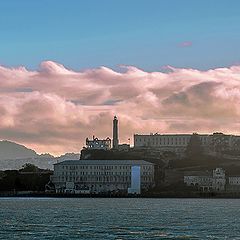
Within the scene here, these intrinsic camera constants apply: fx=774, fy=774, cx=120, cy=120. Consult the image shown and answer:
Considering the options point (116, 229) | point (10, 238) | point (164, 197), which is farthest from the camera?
point (164, 197)

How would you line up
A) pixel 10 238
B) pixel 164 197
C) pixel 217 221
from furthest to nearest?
pixel 164 197 < pixel 217 221 < pixel 10 238

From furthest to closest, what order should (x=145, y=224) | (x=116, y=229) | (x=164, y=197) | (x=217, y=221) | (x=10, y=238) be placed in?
(x=164, y=197) < (x=217, y=221) < (x=145, y=224) < (x=116, y=229) < (x=10, y=238)

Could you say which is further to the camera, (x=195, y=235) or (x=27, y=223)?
(x=27, y=223)

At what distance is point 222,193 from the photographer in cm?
19812

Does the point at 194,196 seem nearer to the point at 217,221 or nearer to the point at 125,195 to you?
the point at 125,195

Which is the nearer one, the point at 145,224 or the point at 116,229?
the point at 116,229

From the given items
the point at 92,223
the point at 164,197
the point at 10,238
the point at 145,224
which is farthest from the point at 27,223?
the point at 164,197

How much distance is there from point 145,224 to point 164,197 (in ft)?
388

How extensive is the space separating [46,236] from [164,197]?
133 m

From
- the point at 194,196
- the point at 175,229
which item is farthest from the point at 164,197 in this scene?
the point at 175,229

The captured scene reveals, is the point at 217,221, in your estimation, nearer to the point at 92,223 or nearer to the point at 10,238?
the point at 92,223

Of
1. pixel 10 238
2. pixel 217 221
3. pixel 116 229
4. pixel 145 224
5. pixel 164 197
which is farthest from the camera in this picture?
pixel 164 197

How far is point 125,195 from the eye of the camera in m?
200

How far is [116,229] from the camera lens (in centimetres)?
6806
